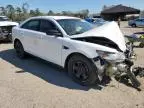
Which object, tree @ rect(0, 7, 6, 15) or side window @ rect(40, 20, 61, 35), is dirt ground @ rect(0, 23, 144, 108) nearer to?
side window @ rect(40, 20, 61, 35)

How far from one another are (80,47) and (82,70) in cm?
56

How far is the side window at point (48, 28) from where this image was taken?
650cm

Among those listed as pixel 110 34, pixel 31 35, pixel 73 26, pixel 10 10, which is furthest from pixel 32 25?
pixel 10 10

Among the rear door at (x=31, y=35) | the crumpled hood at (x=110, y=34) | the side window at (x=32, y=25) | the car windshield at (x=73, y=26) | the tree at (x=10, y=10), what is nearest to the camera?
the crumpled hood at (x=110, y=34)

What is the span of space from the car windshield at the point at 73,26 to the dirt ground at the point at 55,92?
1.23 metres

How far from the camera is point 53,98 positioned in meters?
5.29

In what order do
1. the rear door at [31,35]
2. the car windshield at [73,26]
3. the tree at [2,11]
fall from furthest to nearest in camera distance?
1. the tree at [2,11]
2. the rear door at [31,35]
3. the car windshield at [73,26]

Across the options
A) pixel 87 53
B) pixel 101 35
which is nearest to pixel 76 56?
pixel 87 53

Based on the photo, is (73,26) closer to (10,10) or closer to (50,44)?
(50,44)

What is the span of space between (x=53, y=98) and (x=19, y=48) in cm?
395

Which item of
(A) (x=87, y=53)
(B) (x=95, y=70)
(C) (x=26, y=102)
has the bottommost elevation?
(C) (x=26, y=102)

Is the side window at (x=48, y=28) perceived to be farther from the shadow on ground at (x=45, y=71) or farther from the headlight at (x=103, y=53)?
the headlight at (x=103, y=53)

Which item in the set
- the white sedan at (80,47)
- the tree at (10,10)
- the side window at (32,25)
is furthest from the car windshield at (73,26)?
the tree at (10,10)

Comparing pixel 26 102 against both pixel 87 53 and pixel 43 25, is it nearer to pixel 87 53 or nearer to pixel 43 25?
pixel 87 53
